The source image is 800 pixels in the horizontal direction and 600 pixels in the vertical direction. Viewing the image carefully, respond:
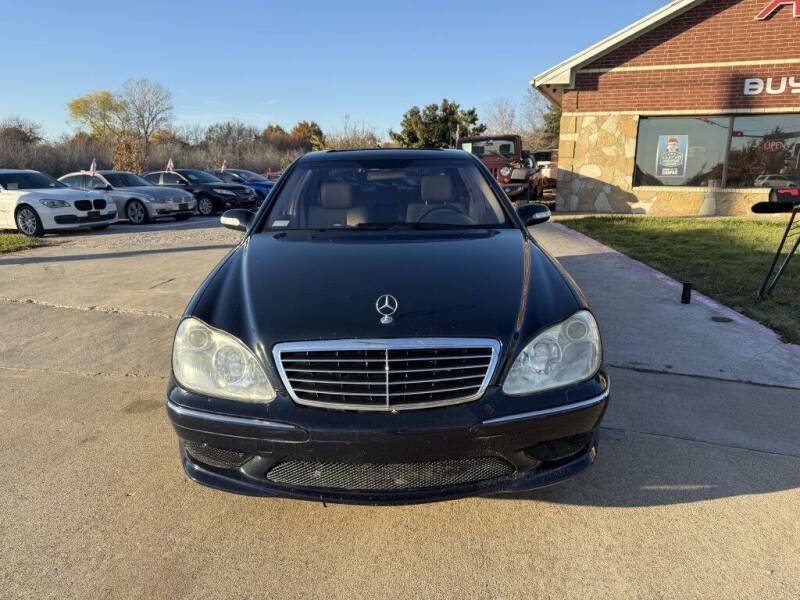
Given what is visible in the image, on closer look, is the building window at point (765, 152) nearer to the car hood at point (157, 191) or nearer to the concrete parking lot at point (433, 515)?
the concrete parking lot at point (433, 515)

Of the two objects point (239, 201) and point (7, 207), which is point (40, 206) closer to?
point (7, 207)

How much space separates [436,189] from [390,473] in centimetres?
206

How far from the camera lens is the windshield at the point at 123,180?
14.9m

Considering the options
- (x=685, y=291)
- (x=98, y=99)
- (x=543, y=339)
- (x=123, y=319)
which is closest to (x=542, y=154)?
(x=685, y=291)

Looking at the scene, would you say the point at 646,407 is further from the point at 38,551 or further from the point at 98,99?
the point at 98,99

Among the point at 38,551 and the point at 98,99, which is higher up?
the point at 98,99

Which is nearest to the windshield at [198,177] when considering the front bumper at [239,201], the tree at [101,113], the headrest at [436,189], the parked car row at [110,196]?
the parked car row at [110,196]

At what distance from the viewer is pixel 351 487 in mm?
2068

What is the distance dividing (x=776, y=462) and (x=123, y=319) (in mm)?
5249

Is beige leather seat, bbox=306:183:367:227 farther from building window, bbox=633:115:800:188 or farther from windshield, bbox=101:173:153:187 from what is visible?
windshield, bbox=101:173:153:187

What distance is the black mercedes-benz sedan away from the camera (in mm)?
2010

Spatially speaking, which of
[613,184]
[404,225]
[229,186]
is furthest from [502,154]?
[404,225]

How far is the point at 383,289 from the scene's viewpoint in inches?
93.0

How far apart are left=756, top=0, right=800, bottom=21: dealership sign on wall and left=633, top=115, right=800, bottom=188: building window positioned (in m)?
2.10
